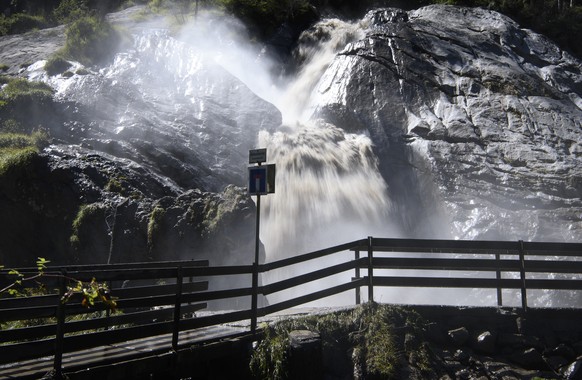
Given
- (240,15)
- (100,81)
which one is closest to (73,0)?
(240,15)

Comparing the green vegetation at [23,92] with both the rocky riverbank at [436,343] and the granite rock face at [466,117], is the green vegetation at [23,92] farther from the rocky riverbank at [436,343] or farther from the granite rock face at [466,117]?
the rocky riverbank at [436,343]

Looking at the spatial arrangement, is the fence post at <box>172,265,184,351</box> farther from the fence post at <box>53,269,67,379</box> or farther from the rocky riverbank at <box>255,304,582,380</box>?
the fence post at <box>53,269,67,379</box>

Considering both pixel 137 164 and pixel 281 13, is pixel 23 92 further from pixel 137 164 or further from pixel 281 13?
pixel 281 13

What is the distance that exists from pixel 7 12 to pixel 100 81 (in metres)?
25.6

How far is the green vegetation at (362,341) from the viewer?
7.79 meters

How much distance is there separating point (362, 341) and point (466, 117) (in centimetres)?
1508

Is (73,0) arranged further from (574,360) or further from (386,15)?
(574,360)

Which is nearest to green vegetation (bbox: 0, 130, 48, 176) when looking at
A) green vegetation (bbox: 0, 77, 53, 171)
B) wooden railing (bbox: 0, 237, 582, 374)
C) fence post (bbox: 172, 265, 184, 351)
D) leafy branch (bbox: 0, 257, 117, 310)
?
green vegetation (bbox: 0, 77, 53, 171)

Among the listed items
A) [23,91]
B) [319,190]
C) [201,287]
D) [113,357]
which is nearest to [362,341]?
[201,287]

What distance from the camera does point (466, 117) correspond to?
21.2 metres

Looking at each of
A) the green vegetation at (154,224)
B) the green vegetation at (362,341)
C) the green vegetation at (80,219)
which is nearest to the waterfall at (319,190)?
the green vegetation at (154,224)

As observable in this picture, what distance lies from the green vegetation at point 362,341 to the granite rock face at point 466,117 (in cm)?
865

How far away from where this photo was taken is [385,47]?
25016 mm

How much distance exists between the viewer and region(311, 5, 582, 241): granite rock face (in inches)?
684
